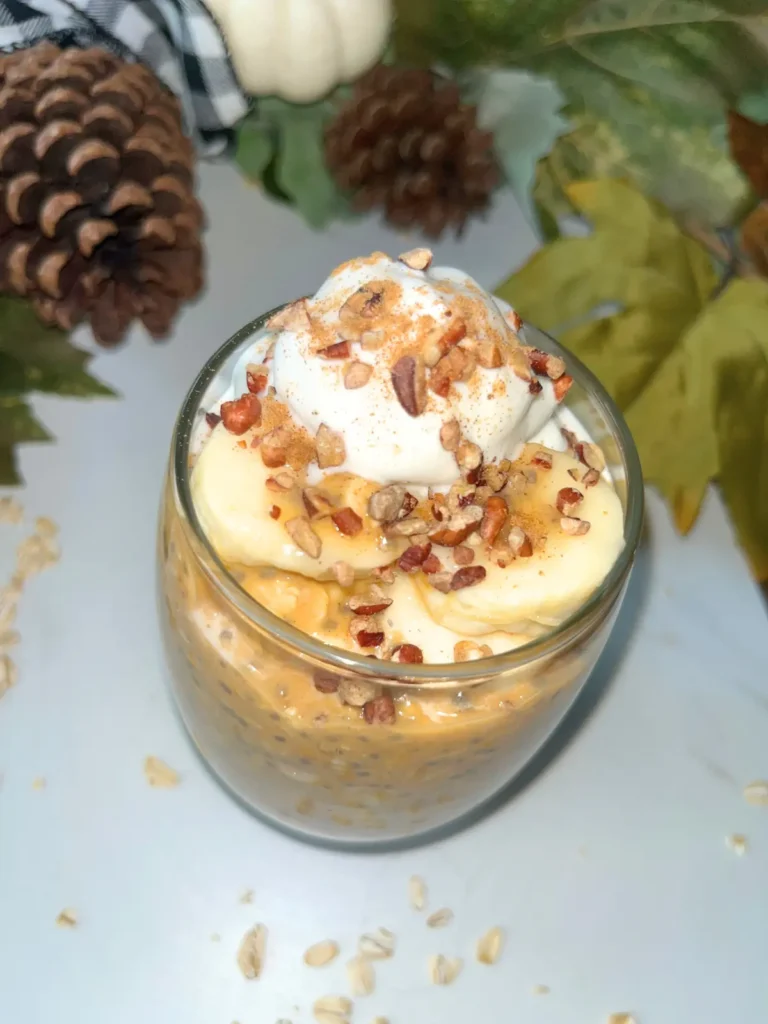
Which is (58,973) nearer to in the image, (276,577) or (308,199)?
(276,577)

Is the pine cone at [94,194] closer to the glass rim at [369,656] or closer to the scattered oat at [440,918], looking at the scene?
the glass rim at [369,656]

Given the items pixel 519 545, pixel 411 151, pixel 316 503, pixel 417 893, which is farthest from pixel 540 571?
pixel 411 151

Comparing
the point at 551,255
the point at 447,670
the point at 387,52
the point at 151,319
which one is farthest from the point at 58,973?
the point at 387,52

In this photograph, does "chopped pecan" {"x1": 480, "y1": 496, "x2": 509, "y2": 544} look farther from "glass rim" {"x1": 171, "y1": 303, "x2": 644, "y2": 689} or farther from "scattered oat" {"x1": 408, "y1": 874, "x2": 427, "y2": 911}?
"scattered oat" {"x1": 408, "y1": 874, "x2": 427, "y2": 911}

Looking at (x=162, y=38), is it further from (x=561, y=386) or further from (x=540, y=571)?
(x=540, y=571)

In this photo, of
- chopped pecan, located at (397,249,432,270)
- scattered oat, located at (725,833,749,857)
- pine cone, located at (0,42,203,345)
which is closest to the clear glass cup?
chopped pecan, located at (397,249,432,270)
